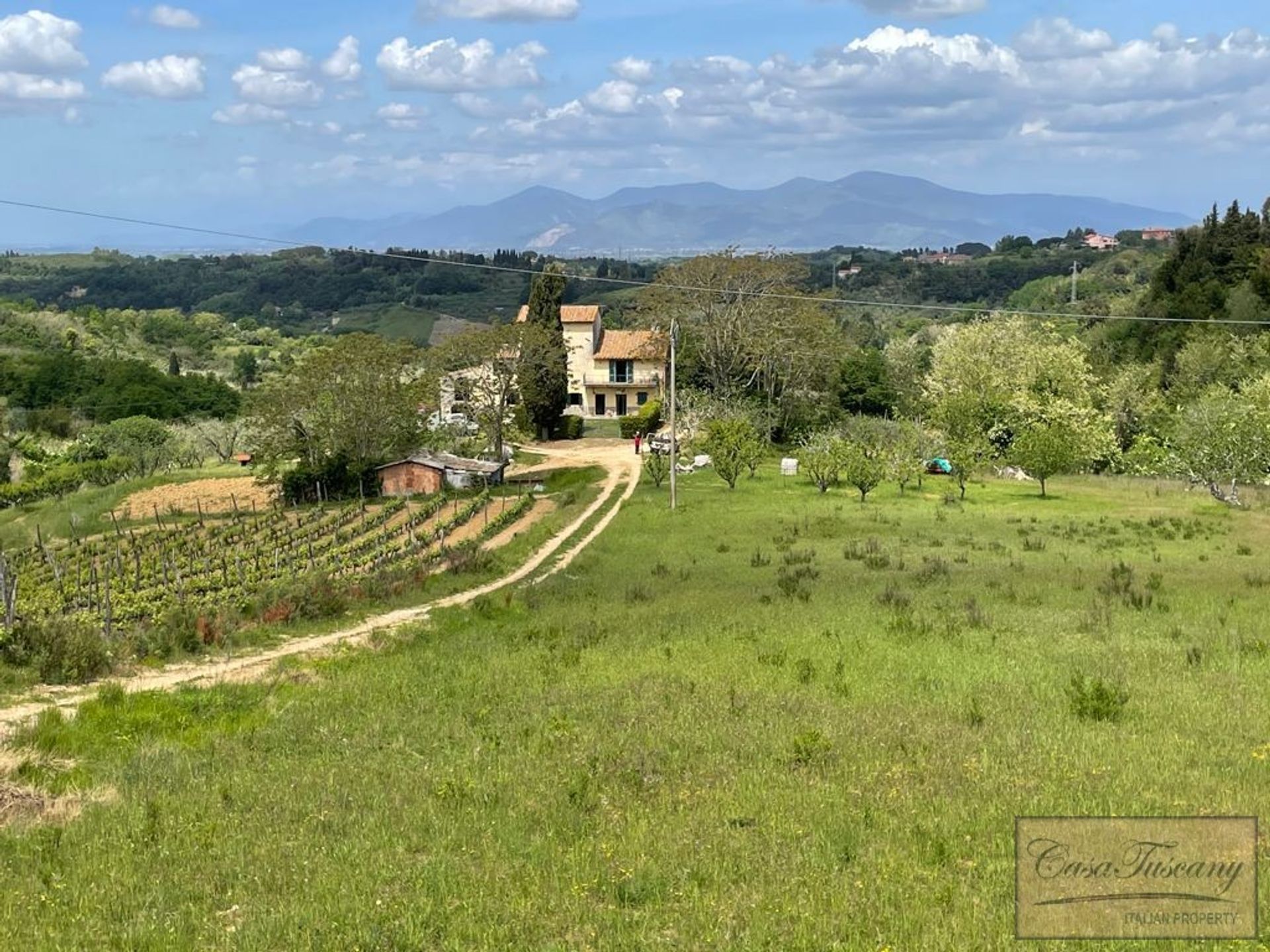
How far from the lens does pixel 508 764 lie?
12023 mm

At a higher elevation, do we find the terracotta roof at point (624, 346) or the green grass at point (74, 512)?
the terracotta roof at point (624, 346)

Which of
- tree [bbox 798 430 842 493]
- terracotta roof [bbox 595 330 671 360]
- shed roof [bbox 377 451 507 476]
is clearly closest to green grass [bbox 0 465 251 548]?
shed roof [bbox 377 451 507 476]

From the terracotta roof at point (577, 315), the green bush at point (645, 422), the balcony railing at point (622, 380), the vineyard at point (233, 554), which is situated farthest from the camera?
the terracotta roof at point (577, 315)

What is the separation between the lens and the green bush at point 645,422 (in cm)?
6800

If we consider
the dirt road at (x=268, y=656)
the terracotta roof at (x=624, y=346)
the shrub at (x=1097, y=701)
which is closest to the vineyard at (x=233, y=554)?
the dirt road at (x=268, y=656)

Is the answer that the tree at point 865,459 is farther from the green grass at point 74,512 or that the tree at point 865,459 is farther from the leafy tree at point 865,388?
the green grass at point 74,512

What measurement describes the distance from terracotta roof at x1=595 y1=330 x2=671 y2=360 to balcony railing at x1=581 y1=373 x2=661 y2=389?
59.6 inches

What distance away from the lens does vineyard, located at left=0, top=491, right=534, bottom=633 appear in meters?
28.6

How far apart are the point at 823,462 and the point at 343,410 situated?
2305 centimetres

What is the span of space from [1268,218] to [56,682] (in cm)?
10020

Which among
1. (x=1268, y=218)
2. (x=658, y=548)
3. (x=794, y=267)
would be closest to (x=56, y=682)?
(x=658, y=548)

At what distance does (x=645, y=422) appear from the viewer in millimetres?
68250

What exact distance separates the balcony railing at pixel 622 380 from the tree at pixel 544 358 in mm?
10201

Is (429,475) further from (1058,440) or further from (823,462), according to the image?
(1058,440)
